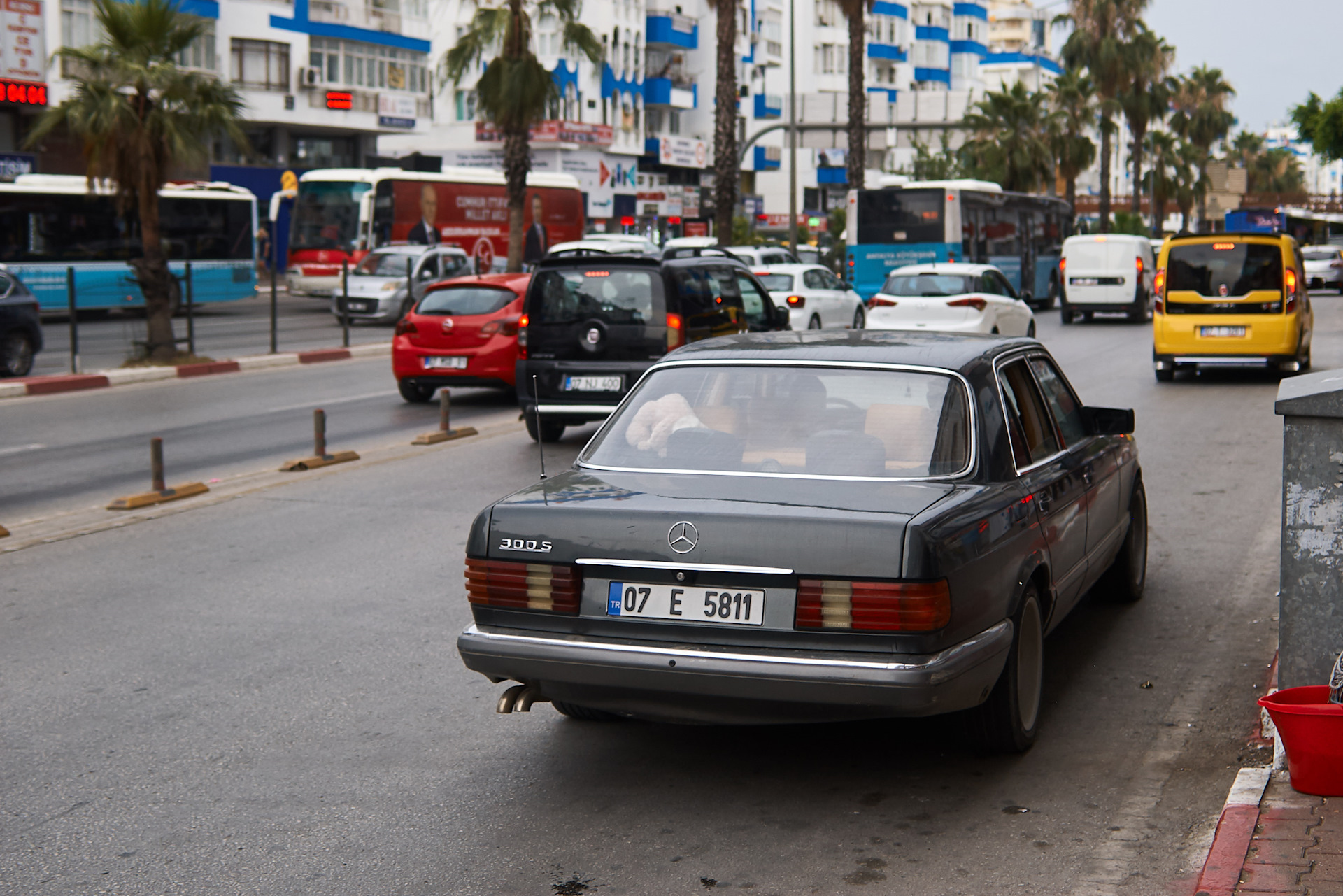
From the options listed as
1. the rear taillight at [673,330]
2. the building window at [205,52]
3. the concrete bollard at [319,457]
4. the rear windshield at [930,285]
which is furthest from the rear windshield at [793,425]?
the building window at [205,52]

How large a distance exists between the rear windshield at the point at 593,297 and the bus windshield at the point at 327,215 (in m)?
28.1

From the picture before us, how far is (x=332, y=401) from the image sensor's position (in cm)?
1795

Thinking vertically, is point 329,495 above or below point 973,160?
below

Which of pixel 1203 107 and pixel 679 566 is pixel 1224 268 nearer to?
pixel 679 566

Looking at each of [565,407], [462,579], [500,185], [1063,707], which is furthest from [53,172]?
[1063,707]

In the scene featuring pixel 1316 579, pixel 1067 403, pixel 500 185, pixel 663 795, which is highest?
pixel 500 185

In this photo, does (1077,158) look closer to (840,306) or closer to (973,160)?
(973,160)

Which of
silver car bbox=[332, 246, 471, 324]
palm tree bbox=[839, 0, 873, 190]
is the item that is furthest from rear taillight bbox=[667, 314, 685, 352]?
palm tree bbox=[839, 0, 873, 190]

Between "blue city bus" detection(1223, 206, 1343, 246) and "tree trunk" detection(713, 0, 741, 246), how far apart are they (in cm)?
3949

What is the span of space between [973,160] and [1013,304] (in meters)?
42.3

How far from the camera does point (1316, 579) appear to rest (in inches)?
188

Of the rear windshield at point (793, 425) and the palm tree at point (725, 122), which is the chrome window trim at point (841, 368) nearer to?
the rear windshield at point (793, 425)

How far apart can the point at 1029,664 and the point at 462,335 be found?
12189 millimetres

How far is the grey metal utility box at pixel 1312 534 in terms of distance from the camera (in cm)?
470
